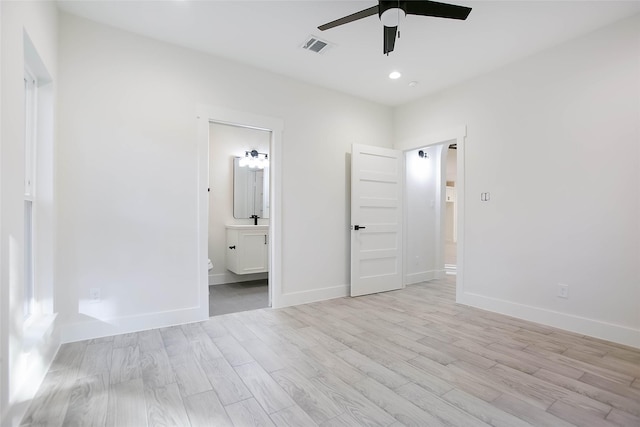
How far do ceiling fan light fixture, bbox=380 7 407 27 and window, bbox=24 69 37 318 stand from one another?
2.51 m

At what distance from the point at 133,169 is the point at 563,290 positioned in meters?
4.21

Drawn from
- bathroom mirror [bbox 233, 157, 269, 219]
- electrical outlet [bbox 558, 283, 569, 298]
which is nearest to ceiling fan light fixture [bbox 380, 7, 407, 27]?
electrical outlet [bbox 558, 283, 569, 298]

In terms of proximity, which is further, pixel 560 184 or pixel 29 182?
pixel 560 184

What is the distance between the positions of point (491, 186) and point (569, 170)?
745 millimetres

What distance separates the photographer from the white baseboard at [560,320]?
104 inches

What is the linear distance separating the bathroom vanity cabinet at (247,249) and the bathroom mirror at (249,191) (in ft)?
1.50

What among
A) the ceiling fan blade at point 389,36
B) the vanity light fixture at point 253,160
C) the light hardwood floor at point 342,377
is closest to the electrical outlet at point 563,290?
the light hardwood floor at point 342,377

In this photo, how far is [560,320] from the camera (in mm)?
3020

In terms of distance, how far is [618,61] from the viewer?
270 cm

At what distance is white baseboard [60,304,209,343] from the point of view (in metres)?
2.62

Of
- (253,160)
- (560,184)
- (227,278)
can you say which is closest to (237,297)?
(227,278)

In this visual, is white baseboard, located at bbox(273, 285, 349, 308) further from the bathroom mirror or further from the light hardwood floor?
the bathroom mirror

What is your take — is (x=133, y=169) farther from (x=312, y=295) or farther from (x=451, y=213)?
(x=451, y=213)

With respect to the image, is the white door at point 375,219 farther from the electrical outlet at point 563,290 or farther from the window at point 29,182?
the window at point 29,182
